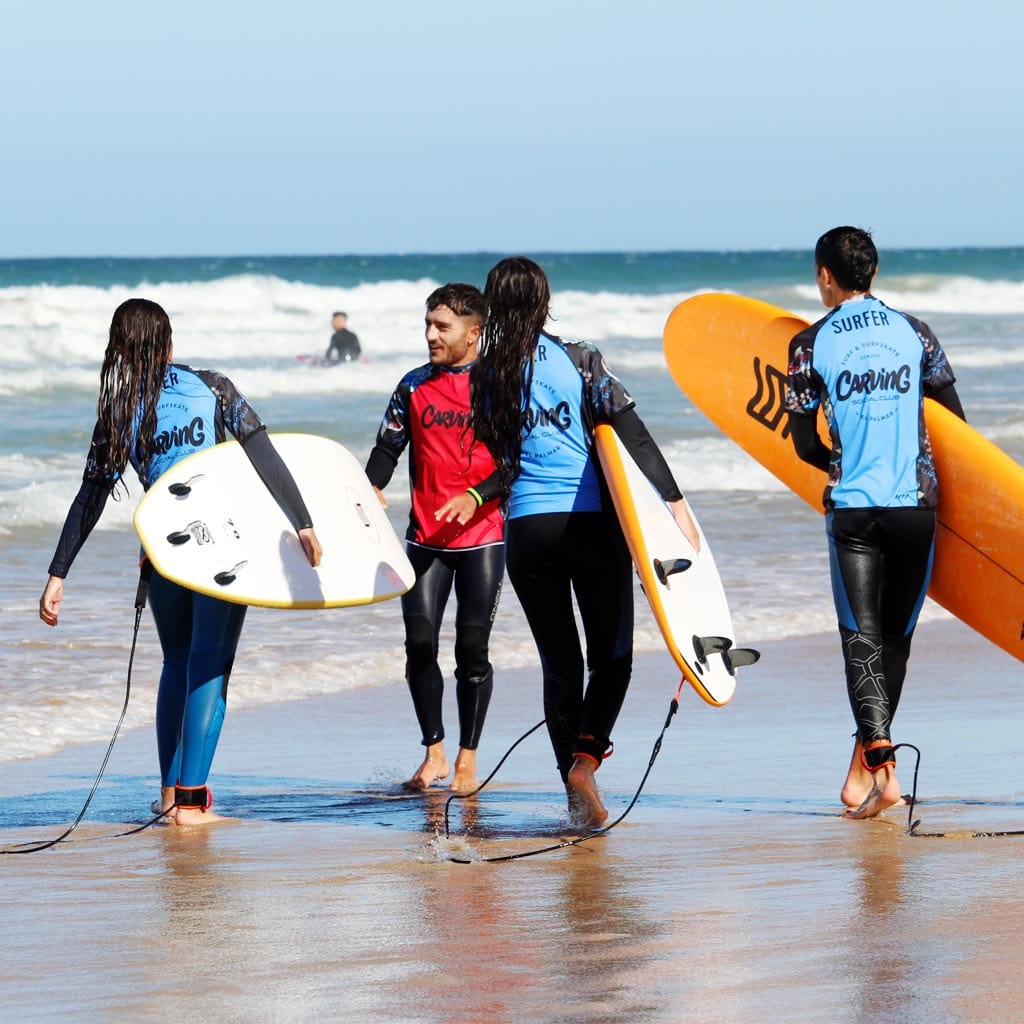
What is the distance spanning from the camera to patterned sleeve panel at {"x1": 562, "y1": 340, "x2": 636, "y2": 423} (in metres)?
4.17

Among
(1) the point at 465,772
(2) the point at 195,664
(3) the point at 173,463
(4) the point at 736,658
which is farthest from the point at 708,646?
(3) the point at 173,463

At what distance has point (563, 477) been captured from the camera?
4.20 m

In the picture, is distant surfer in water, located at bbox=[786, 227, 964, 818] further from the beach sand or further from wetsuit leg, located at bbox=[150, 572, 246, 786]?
wetsuit leg, located at bbox=[150, 572, 246, 786]

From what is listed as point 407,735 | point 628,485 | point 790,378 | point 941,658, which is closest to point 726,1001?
point 628,485

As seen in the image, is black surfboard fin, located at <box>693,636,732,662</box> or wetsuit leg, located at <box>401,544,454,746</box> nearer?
black surfboard fin, located at <box>693,636,732,662</box>

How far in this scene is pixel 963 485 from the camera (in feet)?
14.7

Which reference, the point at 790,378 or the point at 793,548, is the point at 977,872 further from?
the point at 793,548

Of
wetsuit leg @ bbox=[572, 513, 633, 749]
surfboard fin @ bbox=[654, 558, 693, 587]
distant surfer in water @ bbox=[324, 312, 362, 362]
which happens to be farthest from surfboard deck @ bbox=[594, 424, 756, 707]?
distant surfer in water @ bbox=[324, 312, 362, 362]

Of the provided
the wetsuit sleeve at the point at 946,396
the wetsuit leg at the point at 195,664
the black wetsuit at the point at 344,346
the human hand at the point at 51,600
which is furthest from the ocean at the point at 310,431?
the wetsuit sleeve at the point at 946,396

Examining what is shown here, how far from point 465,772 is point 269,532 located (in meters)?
0.93

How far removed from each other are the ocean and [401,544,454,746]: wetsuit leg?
0.96 m

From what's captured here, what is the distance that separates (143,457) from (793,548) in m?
6.07

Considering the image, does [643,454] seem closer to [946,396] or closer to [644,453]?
[644,453]

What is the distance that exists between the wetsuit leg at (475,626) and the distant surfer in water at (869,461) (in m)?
0.99
